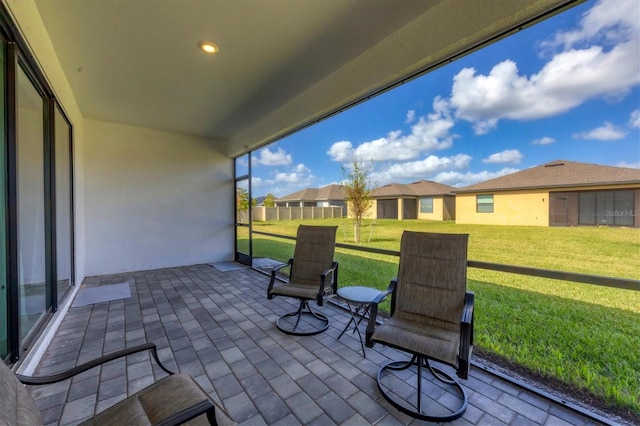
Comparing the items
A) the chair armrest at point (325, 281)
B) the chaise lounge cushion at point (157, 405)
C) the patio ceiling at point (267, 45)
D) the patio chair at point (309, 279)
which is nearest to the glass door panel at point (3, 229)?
the patio ceiling at point (267, 45)

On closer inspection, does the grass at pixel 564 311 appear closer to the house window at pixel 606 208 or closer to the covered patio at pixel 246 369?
the house window at pixel 606 208

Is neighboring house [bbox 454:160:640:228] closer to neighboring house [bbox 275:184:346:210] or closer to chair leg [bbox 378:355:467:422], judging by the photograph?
chair leg [bbox 378:355:467:422]

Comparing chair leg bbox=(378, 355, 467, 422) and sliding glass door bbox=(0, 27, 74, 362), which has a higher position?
sliding glass door bbox=(0, 27, 74, 362)

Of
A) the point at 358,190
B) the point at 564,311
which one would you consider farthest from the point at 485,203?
the point at 358,190

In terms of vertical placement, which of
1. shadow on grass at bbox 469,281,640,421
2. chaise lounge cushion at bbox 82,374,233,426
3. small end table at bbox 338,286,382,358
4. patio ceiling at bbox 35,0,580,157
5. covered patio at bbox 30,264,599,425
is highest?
patio ceiling at bbox 35,0,580,157

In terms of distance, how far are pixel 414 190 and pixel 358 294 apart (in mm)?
2094

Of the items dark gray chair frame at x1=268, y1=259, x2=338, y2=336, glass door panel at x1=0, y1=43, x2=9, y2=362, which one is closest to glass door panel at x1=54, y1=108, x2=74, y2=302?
glass door panel at x1=0, y1=43, x2=9, y2=362

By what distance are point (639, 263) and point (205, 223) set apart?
688cm

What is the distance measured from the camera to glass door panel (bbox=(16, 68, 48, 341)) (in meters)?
2.18

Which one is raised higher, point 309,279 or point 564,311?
point 309,279

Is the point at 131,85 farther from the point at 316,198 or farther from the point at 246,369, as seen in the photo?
the point at 246,369

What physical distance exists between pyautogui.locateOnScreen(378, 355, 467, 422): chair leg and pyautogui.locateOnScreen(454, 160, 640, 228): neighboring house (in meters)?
1.83

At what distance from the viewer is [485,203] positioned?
321cm

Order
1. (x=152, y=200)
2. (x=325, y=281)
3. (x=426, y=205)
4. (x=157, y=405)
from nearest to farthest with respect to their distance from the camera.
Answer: (x=157, y=405) → (x=325, y=281) → (x=426, y=205) → (x=152, y=200)
